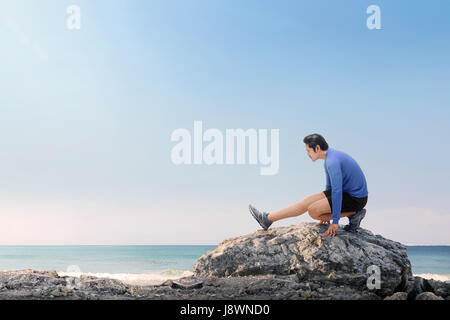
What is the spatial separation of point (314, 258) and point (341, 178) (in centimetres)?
112


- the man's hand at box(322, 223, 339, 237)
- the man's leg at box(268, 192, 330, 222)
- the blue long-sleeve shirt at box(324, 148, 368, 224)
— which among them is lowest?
the man's hand at box(322, 223, 339, 237)

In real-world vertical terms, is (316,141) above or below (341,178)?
above

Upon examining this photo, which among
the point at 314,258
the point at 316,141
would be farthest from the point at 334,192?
the point at 314,258

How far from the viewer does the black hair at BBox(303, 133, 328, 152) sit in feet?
17.7

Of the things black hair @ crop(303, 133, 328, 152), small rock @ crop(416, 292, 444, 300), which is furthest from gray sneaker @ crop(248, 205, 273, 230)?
small rock @ crop(416, 292, 444, 300)

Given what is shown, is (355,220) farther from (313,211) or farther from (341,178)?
(341,178)

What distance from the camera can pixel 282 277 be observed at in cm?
523

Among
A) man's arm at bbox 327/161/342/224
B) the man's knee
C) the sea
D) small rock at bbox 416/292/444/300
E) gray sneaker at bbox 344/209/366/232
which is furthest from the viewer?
the sea

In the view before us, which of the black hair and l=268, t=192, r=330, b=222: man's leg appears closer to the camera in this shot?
the black hair

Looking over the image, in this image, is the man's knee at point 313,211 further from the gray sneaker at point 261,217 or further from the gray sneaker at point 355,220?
the gray sneaker at point 261,217

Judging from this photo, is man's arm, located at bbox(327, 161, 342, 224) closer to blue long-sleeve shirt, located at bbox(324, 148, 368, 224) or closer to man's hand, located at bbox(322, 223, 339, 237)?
blue long-sleeve shirt, located at bbox(324, 148, 368, 224)
